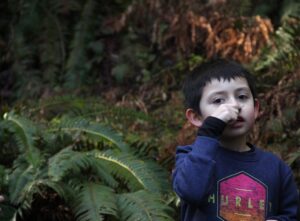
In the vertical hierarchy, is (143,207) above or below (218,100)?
below

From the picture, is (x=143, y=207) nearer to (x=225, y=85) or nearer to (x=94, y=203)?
(x=94, y=203)

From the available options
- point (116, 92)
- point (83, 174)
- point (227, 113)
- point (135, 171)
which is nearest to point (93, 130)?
point (83, 174)

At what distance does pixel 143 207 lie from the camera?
142 inches

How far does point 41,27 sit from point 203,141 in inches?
229

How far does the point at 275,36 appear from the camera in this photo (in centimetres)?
586

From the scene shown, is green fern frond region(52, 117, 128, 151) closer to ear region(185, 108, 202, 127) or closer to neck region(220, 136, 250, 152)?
ear region(185, 108, 202, 127)

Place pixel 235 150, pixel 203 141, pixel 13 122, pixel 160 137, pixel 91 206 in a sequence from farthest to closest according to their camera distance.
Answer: pixel 160 137 < pixel 13 122 < pixel 91 206 < pixel 235 150 < pixel 203 141

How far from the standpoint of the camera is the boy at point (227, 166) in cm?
222

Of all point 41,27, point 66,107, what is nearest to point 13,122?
point 66,107

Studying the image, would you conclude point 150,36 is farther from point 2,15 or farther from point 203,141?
point 203,141

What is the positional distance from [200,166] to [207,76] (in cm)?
40

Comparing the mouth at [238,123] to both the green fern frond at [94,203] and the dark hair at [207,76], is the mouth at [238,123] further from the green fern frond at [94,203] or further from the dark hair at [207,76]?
the green fern frond at [94,203]

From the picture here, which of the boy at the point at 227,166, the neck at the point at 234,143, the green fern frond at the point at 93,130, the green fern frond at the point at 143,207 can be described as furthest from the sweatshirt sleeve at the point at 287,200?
the green fern frond at the point at 93,130

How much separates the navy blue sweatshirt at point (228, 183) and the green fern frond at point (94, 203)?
1.27 metres
